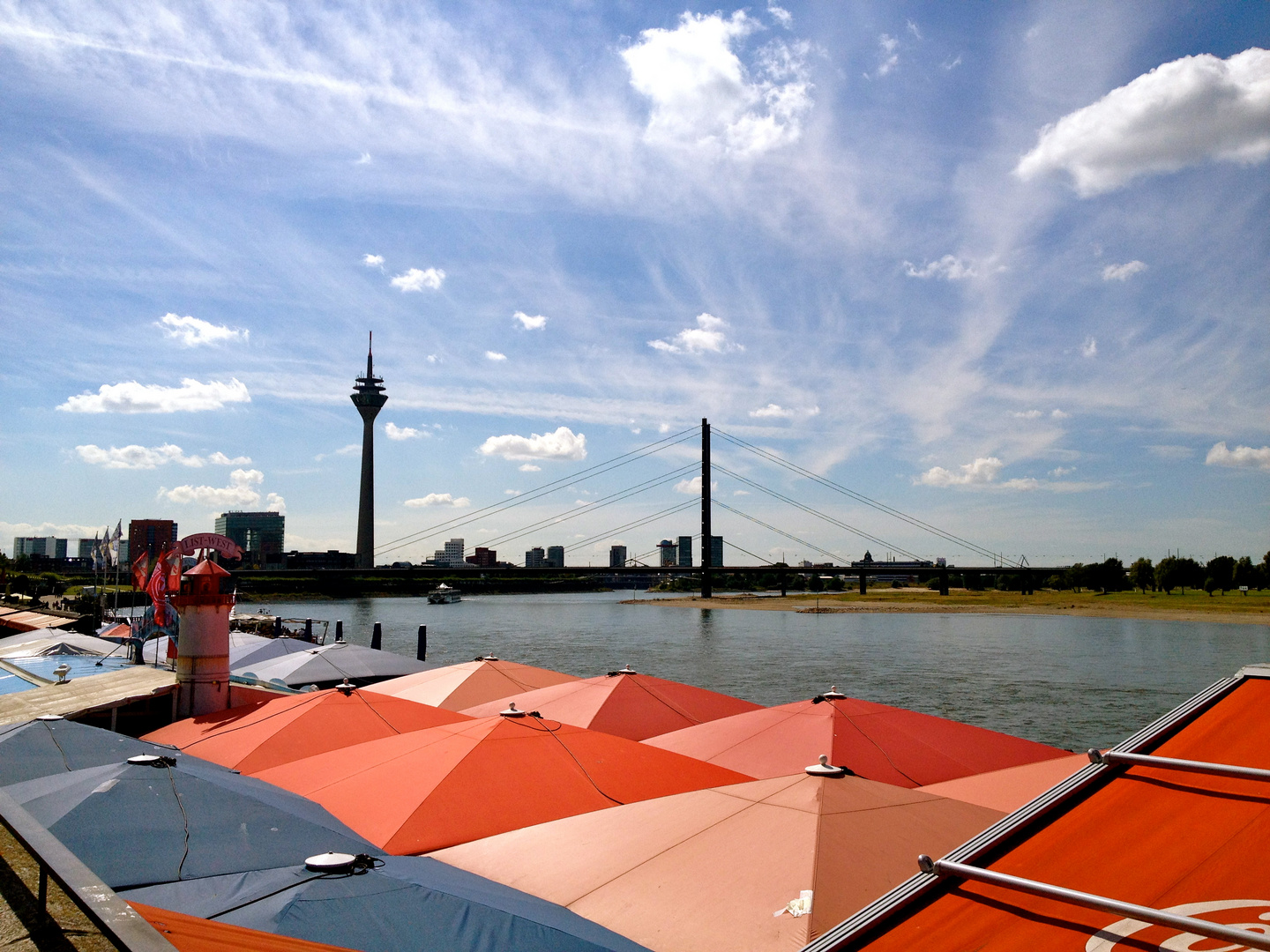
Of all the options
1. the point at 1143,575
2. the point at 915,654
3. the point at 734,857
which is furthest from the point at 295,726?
the point at 1143,575

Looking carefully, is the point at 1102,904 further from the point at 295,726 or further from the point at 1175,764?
the point at 295,726

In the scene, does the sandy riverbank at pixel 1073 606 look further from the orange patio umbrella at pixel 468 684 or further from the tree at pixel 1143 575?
the orange patio umbrella at pixel 468 684

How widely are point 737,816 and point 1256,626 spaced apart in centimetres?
6856

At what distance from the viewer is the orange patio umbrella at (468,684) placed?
13664 mm

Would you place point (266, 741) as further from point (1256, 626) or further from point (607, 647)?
point (1256, 626)

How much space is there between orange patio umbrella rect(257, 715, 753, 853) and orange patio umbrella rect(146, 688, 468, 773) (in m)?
0.93

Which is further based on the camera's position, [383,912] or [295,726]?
[295,726]

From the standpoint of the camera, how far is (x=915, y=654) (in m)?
43.8

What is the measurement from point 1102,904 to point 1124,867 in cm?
29

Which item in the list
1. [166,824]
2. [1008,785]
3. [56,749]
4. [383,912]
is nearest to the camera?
[383,912]

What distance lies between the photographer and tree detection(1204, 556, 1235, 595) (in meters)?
95.9

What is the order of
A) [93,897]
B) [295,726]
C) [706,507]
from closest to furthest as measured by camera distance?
1. [93,897]
2. [295,726]
3. [706,507]

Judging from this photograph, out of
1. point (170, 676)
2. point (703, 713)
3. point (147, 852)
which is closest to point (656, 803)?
point (147, 852)

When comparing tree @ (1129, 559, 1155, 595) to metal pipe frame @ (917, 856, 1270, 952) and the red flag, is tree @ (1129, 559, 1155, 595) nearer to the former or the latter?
the red flag
